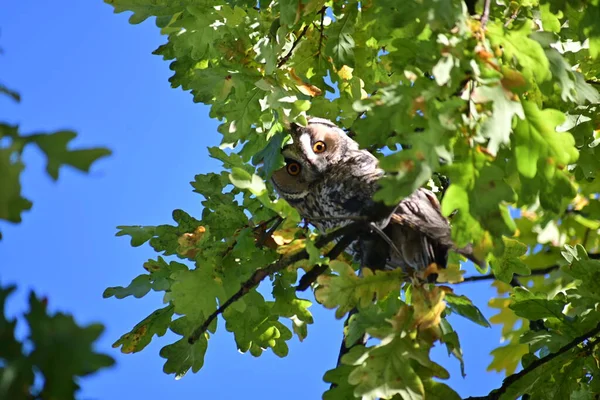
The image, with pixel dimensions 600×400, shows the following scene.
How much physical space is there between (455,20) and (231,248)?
5.30 feet

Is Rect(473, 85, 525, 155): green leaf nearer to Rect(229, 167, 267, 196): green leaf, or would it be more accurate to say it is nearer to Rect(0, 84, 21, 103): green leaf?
Rect(229, 167, 267, 196): green leaf

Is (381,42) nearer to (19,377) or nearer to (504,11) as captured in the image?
(504,11)

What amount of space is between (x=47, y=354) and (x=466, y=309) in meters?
2.01

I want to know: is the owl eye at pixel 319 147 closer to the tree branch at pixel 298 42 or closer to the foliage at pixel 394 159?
the foliage at pixel 394 159

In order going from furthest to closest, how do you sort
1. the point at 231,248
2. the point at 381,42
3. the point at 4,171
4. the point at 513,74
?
1. the point at 231,248
2. the point at 381,42
3. the point at 513,74
4. the point at 4,171

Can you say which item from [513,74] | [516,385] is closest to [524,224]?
[516,385]

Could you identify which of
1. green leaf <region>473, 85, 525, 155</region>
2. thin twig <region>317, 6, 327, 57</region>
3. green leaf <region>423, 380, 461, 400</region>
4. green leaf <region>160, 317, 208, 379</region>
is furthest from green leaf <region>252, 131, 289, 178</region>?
green leaf <region>473, 85, 525, 155</region>

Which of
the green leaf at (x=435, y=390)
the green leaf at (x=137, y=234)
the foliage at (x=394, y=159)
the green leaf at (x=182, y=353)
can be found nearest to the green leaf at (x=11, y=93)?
the foliage at (x=394, y=159)

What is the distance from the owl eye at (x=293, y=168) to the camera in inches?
156

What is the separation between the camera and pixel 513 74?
8.32 feet

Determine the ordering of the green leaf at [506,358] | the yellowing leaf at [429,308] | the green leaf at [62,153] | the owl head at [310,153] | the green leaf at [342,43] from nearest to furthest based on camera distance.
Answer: the green leaf at [62,153] < the yellowing leaf at [429,308] < the owl head at [310,153] < the green leaf at [342,43] < the green leaf at [506,358]

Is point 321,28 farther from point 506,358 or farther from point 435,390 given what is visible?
point 506,358

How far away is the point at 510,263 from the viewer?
359cm

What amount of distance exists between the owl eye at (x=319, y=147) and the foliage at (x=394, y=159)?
197 mm
